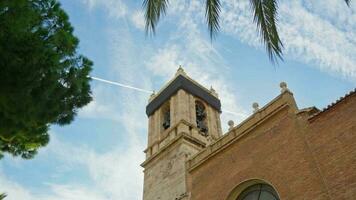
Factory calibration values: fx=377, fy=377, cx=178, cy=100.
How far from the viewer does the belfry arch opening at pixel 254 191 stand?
41.5ft

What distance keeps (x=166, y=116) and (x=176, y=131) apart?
3.34 m

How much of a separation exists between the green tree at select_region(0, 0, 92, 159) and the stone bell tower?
32.3ft

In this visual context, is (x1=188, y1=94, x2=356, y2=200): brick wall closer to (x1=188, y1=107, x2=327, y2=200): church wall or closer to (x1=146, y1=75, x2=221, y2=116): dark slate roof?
(x1=188, y1=107, x2=327, y2=200): church wall

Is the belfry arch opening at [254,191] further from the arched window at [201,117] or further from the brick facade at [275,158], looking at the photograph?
the arched window at [201,117]

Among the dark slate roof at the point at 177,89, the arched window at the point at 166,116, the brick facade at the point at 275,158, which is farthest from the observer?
the dark slate roof at the point at 177,89

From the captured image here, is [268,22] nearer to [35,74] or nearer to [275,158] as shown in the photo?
[35,74]

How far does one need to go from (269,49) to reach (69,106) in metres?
3.72

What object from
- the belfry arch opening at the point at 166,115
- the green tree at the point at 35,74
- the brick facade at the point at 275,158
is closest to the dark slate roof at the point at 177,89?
the belfry arch opening at the point at 166,115

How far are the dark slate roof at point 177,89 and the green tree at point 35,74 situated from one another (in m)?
16.9

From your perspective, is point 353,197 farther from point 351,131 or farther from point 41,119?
point 41,119

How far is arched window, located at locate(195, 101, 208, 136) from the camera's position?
74.7 feet

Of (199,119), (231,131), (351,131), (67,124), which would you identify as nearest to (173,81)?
(199,119)

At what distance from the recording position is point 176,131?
20.9m

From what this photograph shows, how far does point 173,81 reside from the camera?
2473cm
